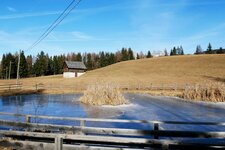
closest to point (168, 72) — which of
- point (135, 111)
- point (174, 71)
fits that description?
point (174, 71)

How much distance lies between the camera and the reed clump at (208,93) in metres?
30.8

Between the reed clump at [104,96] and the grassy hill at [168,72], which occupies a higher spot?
the grassy hill at [168,72]

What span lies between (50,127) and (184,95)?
93.5 feet

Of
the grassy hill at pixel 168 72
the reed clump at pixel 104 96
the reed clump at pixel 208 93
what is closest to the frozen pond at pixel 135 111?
the reed clump at pixel 104 96

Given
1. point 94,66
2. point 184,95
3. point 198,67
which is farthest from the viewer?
point 94,66

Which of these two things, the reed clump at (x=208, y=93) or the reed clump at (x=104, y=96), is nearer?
the reed clump at (x=104, y=96)

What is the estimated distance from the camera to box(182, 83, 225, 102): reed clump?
3075 cm

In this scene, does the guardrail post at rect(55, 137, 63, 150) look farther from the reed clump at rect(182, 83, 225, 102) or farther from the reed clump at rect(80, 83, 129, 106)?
the reed clump at rect(182, 83, 225, 102)

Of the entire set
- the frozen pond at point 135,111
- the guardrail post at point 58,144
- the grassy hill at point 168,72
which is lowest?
the frozen pond at point 135,111

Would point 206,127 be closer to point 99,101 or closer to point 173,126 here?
point 173,126

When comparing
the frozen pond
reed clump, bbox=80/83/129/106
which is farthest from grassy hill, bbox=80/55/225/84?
the frozen pond

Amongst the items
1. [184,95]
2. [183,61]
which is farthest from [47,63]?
[184,95]

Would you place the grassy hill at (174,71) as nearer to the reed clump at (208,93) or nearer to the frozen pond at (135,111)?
the reed clump at (208,93)

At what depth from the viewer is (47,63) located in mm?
140750
